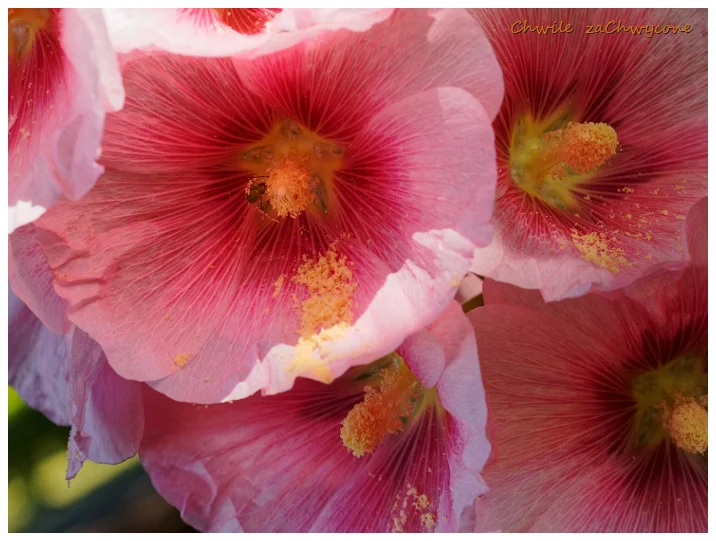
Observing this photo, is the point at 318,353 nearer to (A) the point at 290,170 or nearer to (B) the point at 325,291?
(B) the point at 325,291

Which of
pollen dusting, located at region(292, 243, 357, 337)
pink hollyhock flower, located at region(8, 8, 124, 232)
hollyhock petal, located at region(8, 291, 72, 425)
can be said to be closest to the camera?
pink hollyhock flower, located at region(8, 8, 124, 232)

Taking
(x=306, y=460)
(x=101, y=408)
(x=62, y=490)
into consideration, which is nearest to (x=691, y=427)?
(x=306, y=460)

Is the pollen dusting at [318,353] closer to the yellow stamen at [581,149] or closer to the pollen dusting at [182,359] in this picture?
the pollen dusting at [182,359]

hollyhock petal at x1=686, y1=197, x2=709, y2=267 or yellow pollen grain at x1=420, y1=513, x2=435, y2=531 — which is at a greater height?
hollyhock petal at x1=686, y1=197, x2=709, y2=267

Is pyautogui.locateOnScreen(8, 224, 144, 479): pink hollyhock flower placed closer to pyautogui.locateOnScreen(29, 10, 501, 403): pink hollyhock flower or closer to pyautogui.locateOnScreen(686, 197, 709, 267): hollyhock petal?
pyautogui.locateOnScreen(29, 10, 501, 403): pink hollyhock flower

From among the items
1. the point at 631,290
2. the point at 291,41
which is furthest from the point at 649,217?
the point at 291,41

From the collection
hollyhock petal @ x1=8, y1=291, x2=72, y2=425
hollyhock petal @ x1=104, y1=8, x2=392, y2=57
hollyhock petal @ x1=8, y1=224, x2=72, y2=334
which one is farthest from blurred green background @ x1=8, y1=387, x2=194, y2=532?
hollyhock petal @ x1=104, y1=8, x2=392, y2=57

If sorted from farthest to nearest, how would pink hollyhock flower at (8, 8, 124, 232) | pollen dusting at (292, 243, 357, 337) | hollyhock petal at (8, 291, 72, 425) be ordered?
1. hollyhock petal at (8, 291, 72, 425)
2. pollen dusting at (292, 243, 357, 337)
3. pink hollyhock flower at (8, 8, 124, 232)
